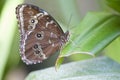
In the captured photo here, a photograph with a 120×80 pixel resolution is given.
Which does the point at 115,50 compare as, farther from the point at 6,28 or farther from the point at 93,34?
the point at 6,28

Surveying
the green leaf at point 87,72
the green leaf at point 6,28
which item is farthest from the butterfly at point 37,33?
the green leaf at point 6,28

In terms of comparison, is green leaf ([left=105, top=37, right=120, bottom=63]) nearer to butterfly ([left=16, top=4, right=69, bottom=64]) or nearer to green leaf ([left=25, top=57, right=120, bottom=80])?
green leaf ([left=25, top=57, right=120, bottom=80])

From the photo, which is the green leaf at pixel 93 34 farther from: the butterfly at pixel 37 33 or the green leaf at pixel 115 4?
the butterfly at pixel 37 33

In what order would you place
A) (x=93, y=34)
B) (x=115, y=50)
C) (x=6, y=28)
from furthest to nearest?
(x=6, y=28), (x=115, y=50), (x=93, y=34)

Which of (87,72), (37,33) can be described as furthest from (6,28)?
(87,72)

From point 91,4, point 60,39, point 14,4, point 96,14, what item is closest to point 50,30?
point 60,39
